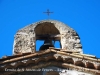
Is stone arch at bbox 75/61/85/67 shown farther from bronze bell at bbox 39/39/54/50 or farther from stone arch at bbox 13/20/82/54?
bronze bell at bbox 39/39/54/50

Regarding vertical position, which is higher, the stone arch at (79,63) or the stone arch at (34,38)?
the stone arch at (34,38)

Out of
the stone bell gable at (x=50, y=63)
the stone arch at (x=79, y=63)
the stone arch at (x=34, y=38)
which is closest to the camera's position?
the stone bell gable at (x=50, y=63)

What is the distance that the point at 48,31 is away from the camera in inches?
429

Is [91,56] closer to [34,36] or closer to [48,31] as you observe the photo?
[34,36]

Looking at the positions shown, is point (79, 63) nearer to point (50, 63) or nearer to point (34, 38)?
point (50, 63)

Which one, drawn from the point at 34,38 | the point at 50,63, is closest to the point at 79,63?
the point at 50,63

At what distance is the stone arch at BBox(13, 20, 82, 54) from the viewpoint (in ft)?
30.4

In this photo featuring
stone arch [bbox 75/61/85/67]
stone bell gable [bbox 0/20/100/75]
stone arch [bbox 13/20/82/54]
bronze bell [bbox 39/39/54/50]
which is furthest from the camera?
bronze bell [bbox 39/39/54/50]

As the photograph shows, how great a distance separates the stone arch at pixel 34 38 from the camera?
30.4 ft

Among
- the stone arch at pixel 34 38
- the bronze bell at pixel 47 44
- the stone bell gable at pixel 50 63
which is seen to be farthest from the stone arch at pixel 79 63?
the bronze bell at pixel 47 44

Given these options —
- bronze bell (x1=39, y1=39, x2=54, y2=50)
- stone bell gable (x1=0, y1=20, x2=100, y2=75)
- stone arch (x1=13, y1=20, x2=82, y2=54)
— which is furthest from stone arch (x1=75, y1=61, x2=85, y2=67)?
bronze bell (x1=39, y1=39, x2=54, y2=50)

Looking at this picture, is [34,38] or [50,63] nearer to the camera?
[50,63]

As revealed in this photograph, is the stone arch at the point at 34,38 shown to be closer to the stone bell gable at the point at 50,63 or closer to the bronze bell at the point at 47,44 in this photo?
the bronze bell at the point at 47,44

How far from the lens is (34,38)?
9.88 metres
